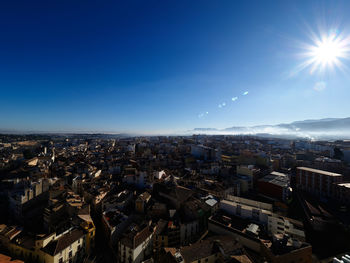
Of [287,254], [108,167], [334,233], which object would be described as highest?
[108,167]

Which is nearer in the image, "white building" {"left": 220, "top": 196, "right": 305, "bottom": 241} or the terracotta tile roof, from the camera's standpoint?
the terracotta tile roof

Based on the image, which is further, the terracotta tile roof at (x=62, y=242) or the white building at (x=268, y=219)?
the white building at (x=268, y=219)

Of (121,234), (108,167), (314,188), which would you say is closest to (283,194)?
(314,188)

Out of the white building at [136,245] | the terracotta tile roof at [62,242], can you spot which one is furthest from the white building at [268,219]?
the terracotta tile roof at [62,242]

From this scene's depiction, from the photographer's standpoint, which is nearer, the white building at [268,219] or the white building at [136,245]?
the white building at [136,245]

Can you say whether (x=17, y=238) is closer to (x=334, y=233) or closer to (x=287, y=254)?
(x=287, y=254)

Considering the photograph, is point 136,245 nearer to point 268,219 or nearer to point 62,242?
point 62,242

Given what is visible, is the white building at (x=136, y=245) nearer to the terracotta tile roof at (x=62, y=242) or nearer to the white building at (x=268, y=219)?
the terracotta tile roof at (x=62, y=242)

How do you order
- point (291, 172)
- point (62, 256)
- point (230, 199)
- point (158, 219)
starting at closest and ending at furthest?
point (62, 256) < point (158, 219) < point (230, 199) < point (291, 172)

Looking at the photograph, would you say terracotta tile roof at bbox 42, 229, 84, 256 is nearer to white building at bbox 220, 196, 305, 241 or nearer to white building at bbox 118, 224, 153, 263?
white building at bbox 118, 224, 153, 263

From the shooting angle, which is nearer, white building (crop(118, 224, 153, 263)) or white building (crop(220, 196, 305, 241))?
white building (crop(118, 224, 153, 263))

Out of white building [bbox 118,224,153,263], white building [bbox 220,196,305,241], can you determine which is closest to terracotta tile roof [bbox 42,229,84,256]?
white building [bbox 118,224,153,263]
